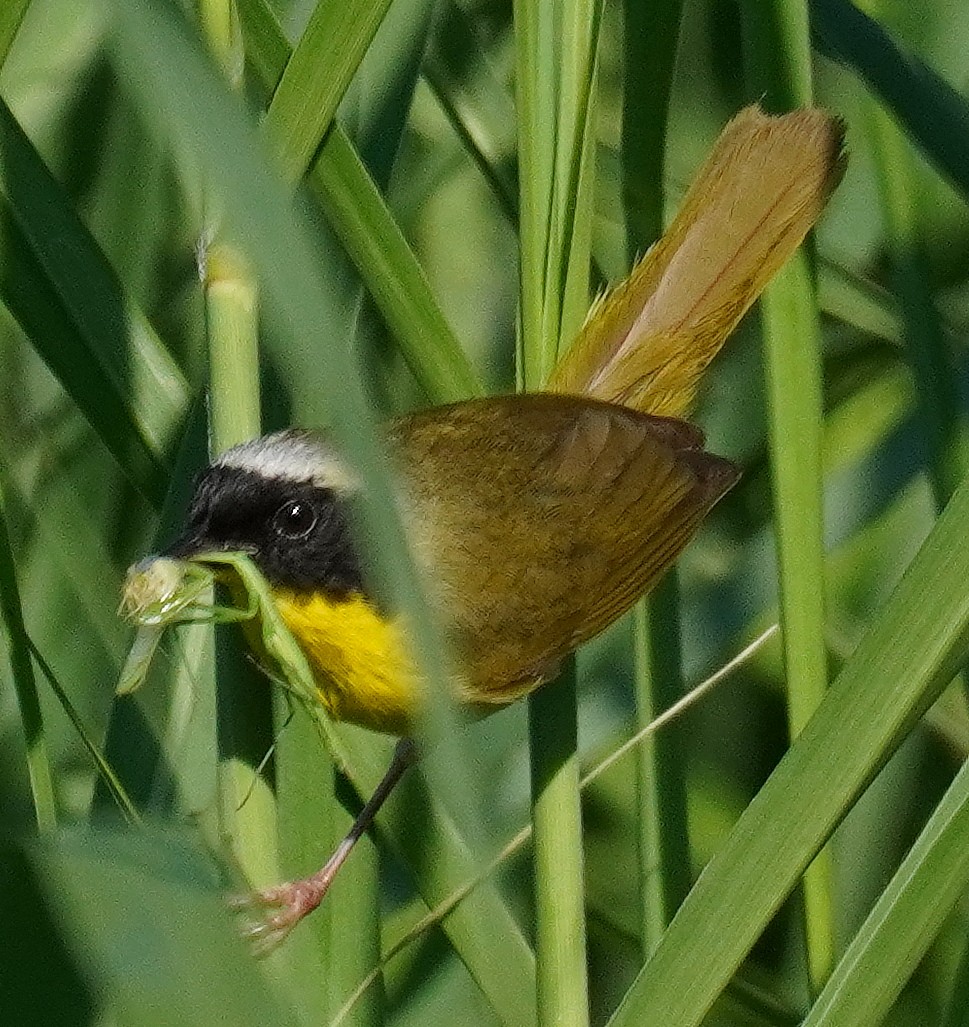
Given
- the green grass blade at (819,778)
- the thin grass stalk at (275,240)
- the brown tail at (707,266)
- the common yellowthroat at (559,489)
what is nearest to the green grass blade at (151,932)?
the thin grass stalk at (275,240)

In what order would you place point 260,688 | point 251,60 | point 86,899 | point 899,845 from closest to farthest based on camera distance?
point 86,899 < point 251,60 < point 260,688 < point 899,845

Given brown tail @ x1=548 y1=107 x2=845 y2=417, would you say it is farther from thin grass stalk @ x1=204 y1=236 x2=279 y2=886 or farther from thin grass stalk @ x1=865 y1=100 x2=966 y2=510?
thin grass stalk @ x1=204 y1=236 x2=279 y2=886

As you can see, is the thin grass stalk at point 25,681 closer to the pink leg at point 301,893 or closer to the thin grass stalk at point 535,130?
the pink leg at point 301,893

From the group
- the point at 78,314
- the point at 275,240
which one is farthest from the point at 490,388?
the point at 275,240

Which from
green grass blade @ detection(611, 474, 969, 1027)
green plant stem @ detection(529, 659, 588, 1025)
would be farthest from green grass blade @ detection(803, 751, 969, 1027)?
green plant stem @ detection(529, 659, 588, 1025)

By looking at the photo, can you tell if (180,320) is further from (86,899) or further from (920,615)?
(86,899)

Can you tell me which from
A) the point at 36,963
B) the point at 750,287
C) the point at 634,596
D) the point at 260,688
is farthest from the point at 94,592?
the point at 36,963
